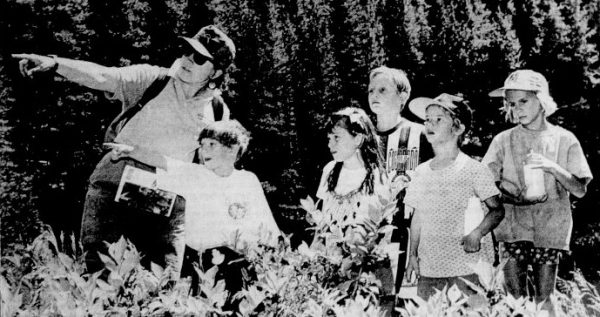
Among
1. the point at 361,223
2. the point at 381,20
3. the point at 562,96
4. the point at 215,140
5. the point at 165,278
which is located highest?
the point at 381,20

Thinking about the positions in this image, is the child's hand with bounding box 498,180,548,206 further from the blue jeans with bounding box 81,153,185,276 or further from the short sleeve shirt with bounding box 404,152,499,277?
the blue jeans with bounding box 81,153,185,276

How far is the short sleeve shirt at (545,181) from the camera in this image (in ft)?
9.04

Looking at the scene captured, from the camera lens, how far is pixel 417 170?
2.78 metres

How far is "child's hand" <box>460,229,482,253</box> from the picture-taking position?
2.68 m

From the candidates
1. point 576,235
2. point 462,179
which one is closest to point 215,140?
point 462,179

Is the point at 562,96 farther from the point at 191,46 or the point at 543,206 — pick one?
the point at 191,46

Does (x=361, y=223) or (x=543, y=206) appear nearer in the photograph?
(x=361, y=223)

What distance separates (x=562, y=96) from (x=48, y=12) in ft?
7.39

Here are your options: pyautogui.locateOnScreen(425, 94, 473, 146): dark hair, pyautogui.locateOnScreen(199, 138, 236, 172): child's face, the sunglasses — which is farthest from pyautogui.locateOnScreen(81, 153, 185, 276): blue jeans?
pyautogui.locateOnScreen(425, 94, 473, 146): dark hair

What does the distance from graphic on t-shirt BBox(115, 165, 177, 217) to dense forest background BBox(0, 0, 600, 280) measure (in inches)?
6.3

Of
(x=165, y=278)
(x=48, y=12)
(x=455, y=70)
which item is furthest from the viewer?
(x=455, y=70)

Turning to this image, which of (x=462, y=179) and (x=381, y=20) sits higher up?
(x=381, y=20)

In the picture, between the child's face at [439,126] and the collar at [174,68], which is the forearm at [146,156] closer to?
the collar at [174,68]

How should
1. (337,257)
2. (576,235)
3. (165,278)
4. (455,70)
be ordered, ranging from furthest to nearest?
(455,70) < (576,235) < (337,257) < (165,278)
